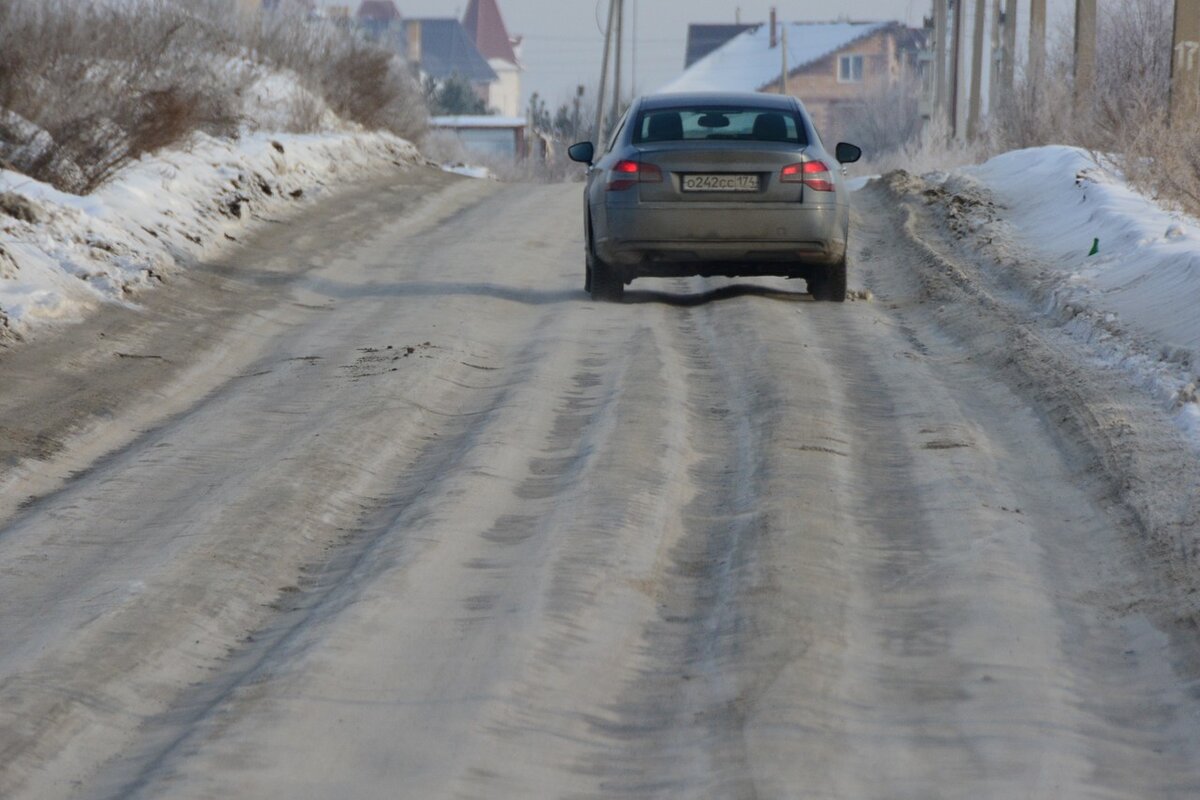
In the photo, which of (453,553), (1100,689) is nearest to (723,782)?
(1100,689)

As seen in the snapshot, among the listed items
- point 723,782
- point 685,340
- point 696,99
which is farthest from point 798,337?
point 723,782

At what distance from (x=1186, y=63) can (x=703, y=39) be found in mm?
114862

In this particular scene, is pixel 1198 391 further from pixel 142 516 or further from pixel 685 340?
pixel 142 516

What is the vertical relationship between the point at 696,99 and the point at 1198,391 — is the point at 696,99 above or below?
above

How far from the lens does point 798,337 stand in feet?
36.4

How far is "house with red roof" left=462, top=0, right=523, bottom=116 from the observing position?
6590 inches

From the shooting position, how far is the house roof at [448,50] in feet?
494

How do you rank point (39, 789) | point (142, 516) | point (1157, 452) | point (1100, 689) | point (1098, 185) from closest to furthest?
point (39, 789)
point (1100, 689)
point (142, 516)
point (1157, 452)
point (1098, 185)

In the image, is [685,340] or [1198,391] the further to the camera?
[685,340]

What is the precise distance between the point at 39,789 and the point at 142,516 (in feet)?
9.15

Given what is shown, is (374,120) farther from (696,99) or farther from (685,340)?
(685,340)

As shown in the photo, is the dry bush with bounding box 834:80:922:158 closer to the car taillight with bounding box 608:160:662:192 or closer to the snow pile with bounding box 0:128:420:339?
the snow pile with bounding box 0:128:420:339

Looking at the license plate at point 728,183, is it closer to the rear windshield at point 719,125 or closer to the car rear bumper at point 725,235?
the car rear bumper at point 725,235

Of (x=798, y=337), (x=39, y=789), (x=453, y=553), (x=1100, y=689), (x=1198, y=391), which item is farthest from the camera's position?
(x=798, y=337)
